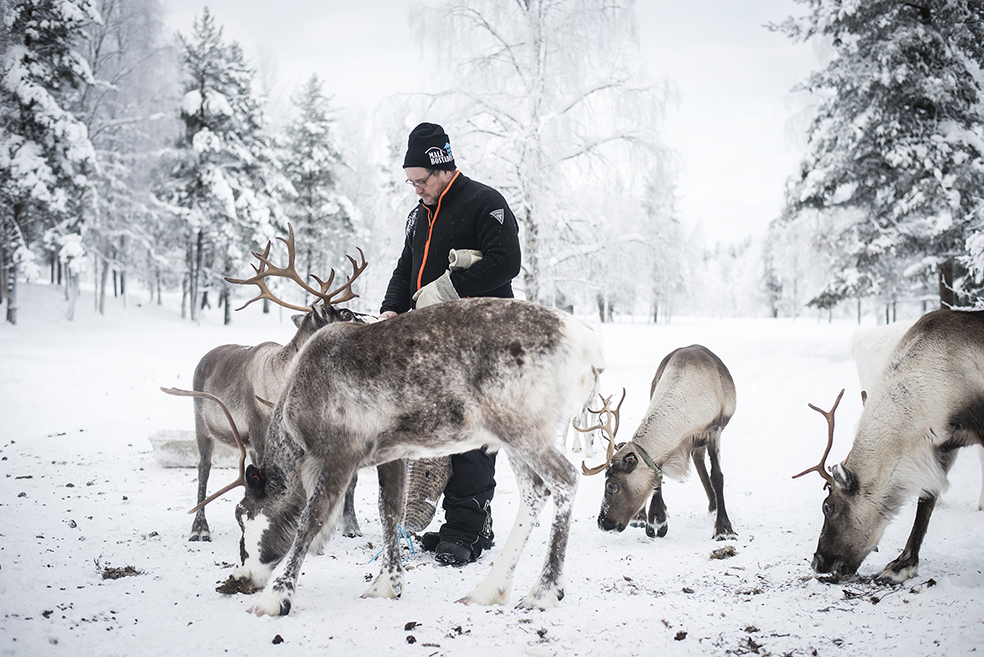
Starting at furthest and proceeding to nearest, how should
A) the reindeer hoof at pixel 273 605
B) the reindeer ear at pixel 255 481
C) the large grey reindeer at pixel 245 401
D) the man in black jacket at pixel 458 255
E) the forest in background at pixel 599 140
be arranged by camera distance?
the forest in background at pixel 599 140, the large grey reindeer at pixel 245 401, the man in black jacket at pixel 458 255, the reindeer ear at pixel 255 481, the reindeer hoof at pixel 273 605

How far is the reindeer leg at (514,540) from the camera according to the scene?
264 centimetres

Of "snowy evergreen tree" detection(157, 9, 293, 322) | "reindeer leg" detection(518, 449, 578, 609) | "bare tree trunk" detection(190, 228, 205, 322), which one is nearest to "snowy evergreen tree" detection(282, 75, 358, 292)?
"snowy evergreen tree" detection(157, 9, 293, 322)

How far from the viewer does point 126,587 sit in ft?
8.87

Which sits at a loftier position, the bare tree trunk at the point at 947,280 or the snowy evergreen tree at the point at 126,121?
the snowy evergreen tree at the point at 126,121

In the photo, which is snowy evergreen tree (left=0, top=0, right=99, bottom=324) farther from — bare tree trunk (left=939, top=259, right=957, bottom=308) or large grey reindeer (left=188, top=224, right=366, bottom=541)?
bare tree trunk (left=939, top=259, right=957, bottom=308)

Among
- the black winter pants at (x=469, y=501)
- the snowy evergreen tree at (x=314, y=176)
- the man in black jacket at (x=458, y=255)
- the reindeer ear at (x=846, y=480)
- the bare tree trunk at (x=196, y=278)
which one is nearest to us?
the reindeer ear at (x=846, y=480)

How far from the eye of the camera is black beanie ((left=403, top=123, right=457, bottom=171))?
3.41m

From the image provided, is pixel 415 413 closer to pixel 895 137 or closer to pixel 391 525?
pixel 391 525

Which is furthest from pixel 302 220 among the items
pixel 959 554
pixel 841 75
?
pixel 959 554

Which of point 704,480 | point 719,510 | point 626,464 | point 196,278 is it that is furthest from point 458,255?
point 196,278

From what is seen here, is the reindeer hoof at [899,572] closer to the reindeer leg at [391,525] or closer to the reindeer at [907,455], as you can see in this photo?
the reindeer at [907,455]

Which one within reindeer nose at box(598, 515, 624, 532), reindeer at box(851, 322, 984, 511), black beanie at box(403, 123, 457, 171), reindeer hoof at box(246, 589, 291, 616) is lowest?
reindeer nose at box(598, 515, 624, 532)

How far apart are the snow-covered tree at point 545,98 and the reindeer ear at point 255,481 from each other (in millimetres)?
9001

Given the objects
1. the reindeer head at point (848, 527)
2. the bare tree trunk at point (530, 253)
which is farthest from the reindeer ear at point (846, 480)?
the bare tree trunk at point (530, 253)
